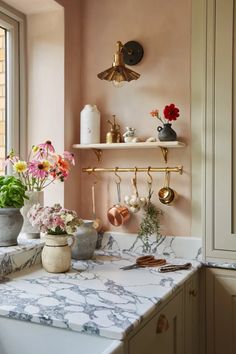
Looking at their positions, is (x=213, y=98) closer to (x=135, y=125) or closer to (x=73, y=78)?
(x=135, y=125)

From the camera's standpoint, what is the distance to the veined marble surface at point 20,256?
162 centimetres

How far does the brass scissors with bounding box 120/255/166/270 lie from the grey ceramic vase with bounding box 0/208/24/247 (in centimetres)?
50

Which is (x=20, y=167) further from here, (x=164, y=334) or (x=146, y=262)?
(x=164, y=334)

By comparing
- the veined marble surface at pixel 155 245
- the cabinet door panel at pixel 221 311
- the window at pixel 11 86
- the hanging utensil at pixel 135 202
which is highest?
the window at pixel 11 86

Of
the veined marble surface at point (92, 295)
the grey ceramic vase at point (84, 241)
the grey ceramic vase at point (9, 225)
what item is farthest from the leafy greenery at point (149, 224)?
the grey ceramic vase at point (9, 225)

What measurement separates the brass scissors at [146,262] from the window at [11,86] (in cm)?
87

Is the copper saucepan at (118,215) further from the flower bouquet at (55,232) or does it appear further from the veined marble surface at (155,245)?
the flower bouquet at (55,232)

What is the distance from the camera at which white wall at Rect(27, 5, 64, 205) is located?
2082 millimetres

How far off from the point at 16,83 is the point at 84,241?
95 centimetres

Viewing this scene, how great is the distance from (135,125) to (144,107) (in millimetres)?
104


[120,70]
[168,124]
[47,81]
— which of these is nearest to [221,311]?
[168,124]

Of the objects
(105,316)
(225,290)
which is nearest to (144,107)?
(225,290)

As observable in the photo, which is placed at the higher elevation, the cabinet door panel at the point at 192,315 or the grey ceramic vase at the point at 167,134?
the grey ceramic vase at the point at 167,134

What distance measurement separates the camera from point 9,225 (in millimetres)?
1709
